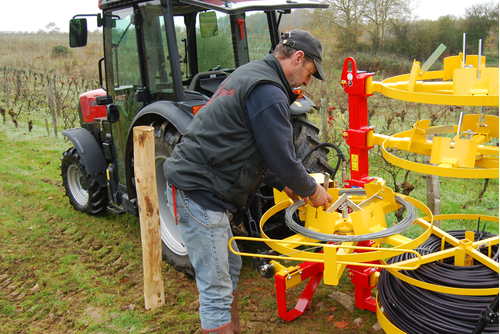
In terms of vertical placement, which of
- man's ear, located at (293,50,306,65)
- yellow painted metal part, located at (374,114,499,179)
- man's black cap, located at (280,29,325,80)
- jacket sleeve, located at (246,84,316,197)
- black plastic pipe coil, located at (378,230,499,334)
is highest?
man's black cap, located at (280,29,325,80)

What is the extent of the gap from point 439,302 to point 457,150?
0.89m

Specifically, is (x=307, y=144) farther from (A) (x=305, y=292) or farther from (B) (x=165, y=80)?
(B) (x=165, y=80)

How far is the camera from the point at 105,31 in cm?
421

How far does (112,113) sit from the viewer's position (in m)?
4.35

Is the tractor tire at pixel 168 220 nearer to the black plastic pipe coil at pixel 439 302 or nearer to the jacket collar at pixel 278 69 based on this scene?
the jacket collar at pixel 278 69

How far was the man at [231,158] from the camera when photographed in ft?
7.27

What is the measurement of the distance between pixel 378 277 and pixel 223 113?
1.75m

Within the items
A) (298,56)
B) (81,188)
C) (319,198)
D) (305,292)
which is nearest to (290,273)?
(305,292)

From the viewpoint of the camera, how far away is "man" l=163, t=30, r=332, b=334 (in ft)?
7.27

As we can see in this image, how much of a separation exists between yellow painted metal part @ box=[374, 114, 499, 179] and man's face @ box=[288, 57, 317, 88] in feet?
2.41

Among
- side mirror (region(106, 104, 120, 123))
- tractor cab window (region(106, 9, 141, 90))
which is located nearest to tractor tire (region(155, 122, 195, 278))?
tractor cab window (region(106, 9, 141, 90))

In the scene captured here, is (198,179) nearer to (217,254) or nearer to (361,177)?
(217,254)

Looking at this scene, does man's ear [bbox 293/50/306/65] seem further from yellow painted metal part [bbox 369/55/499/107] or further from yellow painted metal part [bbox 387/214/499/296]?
yellow painted metal part [bbox 387/214/499/296]

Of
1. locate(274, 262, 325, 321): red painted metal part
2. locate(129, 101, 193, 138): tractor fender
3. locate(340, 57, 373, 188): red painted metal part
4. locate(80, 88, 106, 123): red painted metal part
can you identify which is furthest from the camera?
locate(80, 88, 106, 123): red painted metal part
